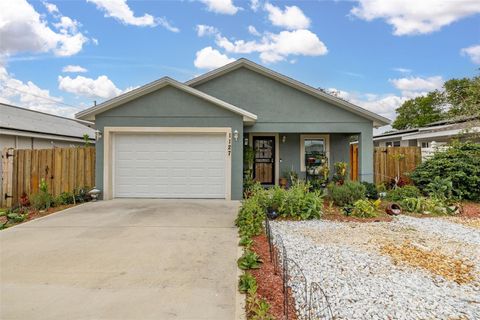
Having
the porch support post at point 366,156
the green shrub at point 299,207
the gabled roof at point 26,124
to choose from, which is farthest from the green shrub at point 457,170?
the gabled roof at point 26,124

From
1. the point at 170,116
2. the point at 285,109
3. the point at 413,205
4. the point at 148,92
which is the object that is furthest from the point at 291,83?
the point at 413,205

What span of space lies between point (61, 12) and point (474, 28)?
17298 millimetres

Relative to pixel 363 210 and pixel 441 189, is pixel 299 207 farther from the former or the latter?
pixel 441 189

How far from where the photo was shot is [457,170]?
9562 millimetres

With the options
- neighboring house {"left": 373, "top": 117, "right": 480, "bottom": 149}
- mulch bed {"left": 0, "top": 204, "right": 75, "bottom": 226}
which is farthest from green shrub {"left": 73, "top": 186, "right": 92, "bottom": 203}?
neighboring house {"left": 373, "top": 117, "right": 480, "bottom": 149}

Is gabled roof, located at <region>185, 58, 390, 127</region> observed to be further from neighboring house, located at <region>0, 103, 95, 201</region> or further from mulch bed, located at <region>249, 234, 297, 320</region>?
mulch bed, located at <region>249, 234, 297, 320</region>

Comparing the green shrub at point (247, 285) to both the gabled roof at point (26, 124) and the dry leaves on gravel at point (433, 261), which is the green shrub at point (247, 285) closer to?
the dry leaves on gravel at point (433, 261)

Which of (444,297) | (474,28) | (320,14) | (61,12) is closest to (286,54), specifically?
(320,14)

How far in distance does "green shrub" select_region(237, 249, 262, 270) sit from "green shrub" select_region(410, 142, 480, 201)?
8.23m

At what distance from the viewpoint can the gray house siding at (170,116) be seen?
9523 millimetres

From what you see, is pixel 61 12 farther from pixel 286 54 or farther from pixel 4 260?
pixel 286 54

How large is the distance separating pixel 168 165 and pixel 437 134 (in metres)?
14.2

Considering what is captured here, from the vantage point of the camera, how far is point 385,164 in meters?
11.6

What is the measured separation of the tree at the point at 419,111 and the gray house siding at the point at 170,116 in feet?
99.7
